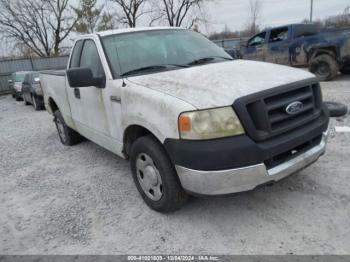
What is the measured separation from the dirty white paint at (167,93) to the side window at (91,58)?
12 centimetres

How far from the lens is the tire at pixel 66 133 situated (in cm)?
547

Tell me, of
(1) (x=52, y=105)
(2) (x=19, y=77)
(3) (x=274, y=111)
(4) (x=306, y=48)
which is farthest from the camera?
Result: (2) (x=19, y=77)

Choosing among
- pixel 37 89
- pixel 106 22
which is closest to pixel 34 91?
pixel 37 89

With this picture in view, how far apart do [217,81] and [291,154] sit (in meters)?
0.94

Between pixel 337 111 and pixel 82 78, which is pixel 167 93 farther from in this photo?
pixel 337 111

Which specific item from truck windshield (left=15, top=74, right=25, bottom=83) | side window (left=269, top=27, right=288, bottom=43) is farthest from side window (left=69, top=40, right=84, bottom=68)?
truck windshield (left=15, top=74, right=25, bottom=83)

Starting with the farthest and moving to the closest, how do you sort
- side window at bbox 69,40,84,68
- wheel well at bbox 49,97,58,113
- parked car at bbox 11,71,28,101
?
parked car at bbox 11,71,28,101 < wheel well at bbox 49,97,58,113 < side window at bbox 69,40,84,68

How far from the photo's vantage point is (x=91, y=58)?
3793mm

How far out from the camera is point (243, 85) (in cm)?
242

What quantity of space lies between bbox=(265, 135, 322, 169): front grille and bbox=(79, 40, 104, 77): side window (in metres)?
2.13

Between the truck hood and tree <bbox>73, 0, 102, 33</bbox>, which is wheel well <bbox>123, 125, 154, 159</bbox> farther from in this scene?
tree <bbox>73, 0, 102, 33</bbox>

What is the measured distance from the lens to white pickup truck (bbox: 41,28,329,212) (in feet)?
7.43

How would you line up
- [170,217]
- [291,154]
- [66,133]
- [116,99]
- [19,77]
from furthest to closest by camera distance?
[19,77]
[66,133]
[116,99]
[170,217]
[291,154]

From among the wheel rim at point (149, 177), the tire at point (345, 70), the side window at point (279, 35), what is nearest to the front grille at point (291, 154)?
the wheel rim at point (149, 177)
